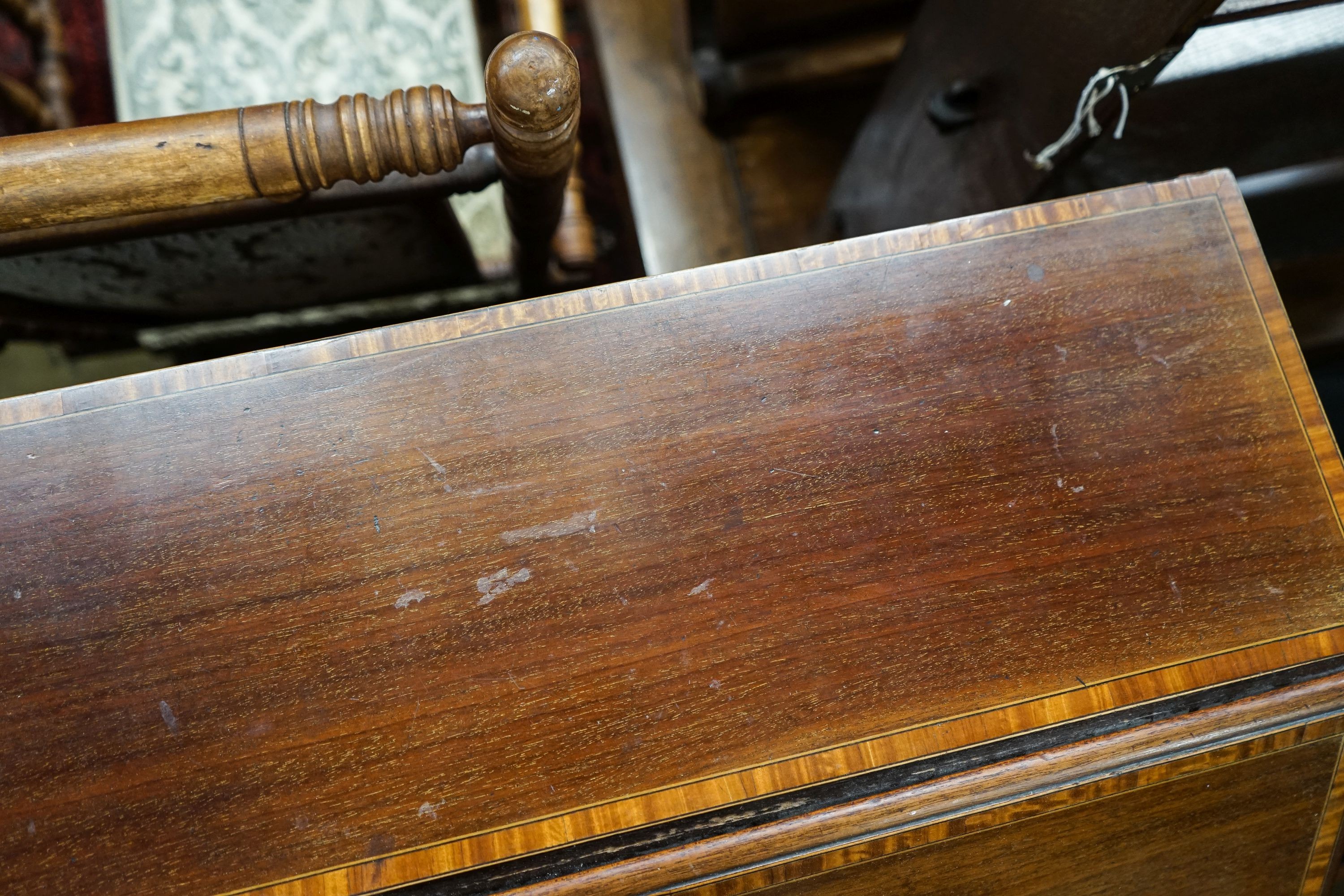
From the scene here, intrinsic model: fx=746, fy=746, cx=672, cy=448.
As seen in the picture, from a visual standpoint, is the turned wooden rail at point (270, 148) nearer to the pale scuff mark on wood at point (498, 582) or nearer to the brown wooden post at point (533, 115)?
the brown wooden post at point (533, 115)

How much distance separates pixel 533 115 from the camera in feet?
2.58

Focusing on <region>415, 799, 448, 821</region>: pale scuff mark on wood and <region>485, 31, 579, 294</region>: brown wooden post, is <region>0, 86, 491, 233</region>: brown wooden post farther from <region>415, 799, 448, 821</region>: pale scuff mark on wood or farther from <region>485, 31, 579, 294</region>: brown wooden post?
<region>415, 799, 448, 821</region>: pale scuff mark on wood

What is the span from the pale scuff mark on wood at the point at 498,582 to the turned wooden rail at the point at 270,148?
47 centimetres

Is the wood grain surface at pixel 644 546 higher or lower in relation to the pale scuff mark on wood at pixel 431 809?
higher

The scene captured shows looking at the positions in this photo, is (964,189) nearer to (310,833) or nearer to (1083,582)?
(1083,582)

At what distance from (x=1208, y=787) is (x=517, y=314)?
3.21 ft

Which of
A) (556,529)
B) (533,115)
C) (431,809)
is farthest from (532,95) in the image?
(431,809)

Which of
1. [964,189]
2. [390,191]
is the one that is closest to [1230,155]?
[964,189]

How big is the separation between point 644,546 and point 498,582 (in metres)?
0.16

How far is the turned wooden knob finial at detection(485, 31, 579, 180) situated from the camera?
75cm

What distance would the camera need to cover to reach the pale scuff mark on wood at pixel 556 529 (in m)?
0.81

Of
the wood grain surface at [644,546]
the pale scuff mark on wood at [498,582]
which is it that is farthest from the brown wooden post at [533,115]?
the pale scuff mark on wood at [498,582]

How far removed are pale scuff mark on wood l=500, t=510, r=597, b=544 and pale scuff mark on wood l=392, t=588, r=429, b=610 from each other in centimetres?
10

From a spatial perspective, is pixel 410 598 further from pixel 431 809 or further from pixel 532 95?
pixel 532 95
